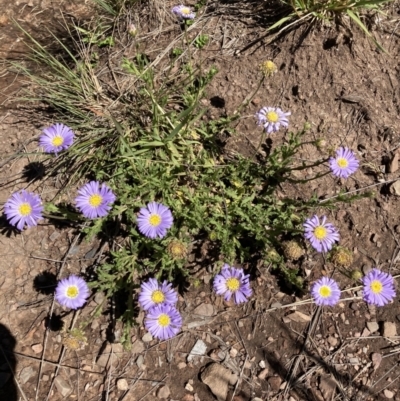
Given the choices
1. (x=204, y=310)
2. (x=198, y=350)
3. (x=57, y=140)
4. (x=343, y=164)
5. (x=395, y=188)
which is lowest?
(x=198, y=350)

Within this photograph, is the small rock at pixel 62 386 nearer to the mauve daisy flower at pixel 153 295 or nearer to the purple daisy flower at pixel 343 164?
the mauve daisy flower at pixel 153 295

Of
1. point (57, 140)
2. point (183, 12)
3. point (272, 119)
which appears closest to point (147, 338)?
point (57, 140)

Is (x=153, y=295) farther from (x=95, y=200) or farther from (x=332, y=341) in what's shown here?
(x=332, y=341)

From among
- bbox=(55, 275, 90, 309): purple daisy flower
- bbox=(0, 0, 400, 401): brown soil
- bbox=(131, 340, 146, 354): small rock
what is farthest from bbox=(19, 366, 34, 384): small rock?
bbox=(131, 340, 146, 354): small rock

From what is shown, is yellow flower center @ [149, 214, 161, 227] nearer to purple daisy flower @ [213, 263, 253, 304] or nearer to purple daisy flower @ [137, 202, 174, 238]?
Result: purple daisy flower @ [137, 202, 174, 238]

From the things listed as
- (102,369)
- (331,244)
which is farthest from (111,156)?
(331,244)

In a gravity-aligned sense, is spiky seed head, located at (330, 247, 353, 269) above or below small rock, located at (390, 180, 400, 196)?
below
